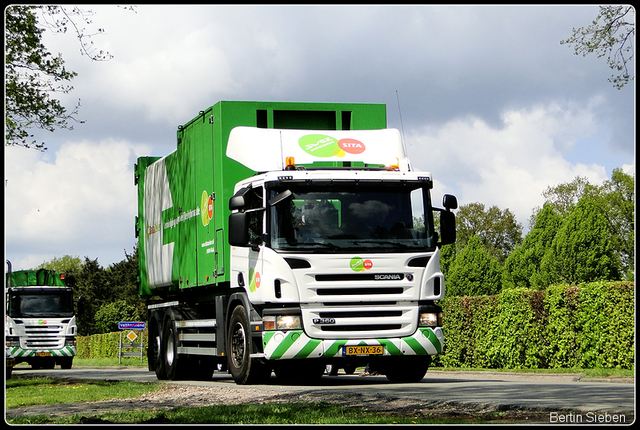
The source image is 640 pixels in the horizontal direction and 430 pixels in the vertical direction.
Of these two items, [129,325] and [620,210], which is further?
[620,210]

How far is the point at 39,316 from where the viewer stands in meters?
33.8

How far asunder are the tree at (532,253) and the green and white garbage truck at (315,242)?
3959cm

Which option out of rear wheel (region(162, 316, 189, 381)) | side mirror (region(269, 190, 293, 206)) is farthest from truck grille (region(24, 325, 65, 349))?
side mirror (region(269, 190, 293, 206))

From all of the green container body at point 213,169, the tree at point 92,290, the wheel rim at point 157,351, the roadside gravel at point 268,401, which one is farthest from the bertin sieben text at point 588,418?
the tree at point 92,290

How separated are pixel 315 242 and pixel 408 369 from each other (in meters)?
3.22

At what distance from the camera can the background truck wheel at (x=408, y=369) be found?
14547mm

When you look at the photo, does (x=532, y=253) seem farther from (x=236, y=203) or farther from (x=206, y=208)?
(x=236, y=203)

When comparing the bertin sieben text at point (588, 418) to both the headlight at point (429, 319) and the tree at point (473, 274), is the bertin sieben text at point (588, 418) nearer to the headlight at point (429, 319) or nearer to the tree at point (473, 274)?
the headlight at point (429, 319)

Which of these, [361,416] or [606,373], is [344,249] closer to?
[361,416]

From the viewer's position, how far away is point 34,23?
53.4ft

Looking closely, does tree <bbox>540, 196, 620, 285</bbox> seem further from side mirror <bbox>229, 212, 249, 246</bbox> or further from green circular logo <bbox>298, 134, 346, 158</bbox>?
side mirror <bbox>229, 212, 249, 246</bbox>

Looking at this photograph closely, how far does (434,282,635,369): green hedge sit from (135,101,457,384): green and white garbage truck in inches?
409

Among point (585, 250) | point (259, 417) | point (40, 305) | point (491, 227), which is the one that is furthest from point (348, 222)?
point (491, 227)

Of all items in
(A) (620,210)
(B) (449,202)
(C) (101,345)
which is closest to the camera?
(B) (449,202)
